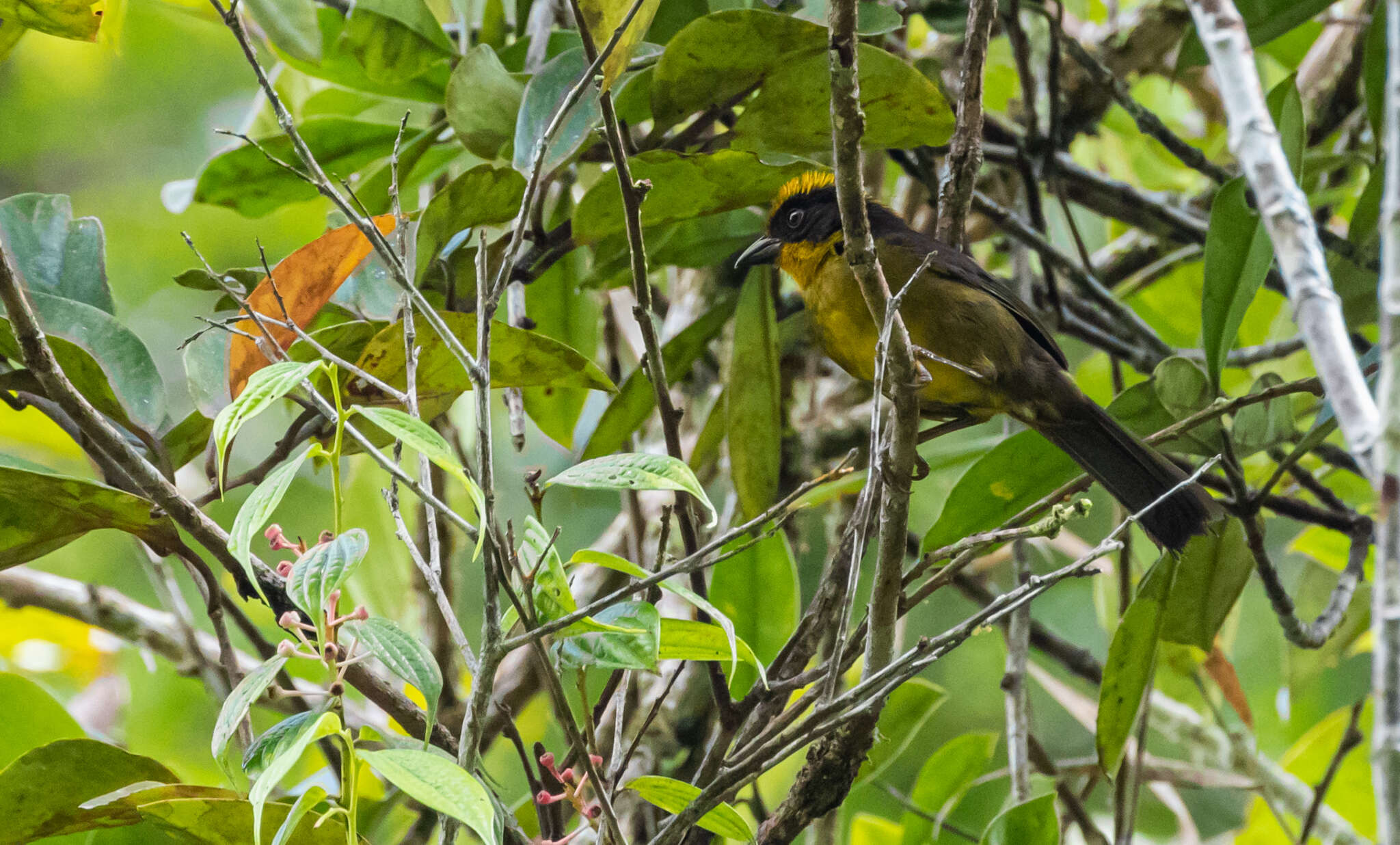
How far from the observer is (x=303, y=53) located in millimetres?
2223

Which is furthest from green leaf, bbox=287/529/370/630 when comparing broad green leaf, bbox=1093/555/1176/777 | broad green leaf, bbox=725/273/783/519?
broad green leaf, bbox=1093/555/1176/777

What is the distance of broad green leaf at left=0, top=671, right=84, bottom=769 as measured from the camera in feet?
5.84

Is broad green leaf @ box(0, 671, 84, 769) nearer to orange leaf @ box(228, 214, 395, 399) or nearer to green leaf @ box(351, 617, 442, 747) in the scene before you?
orange leaf @ box(228, 214, 395, 399)

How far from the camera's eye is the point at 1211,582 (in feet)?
7.30

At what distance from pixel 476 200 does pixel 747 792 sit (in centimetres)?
198

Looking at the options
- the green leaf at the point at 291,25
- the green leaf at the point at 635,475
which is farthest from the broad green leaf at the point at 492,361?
the green leaf at the point at 291,25

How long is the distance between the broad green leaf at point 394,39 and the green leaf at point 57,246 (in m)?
0.59

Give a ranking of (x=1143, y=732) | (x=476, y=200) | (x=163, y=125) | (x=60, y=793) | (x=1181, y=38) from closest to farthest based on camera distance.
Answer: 1. (x=60, y=793)
2. (x=476, y=200)
3. (x=1143, y=732)
4. (x=1181, y=38)
5. (x=163, y=125)

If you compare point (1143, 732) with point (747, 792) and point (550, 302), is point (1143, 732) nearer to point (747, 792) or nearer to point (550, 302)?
point (747, 792)

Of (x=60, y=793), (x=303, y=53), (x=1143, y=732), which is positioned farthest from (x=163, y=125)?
(x=1143, y=732)

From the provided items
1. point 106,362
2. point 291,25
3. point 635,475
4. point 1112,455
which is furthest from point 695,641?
point 291,25

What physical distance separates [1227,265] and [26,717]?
2184 millimetres

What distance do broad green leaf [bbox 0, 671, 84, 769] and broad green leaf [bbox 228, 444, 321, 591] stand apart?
3.36ft

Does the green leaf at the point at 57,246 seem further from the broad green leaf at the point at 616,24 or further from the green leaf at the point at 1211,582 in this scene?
the green leaf at the point at 1211,582
